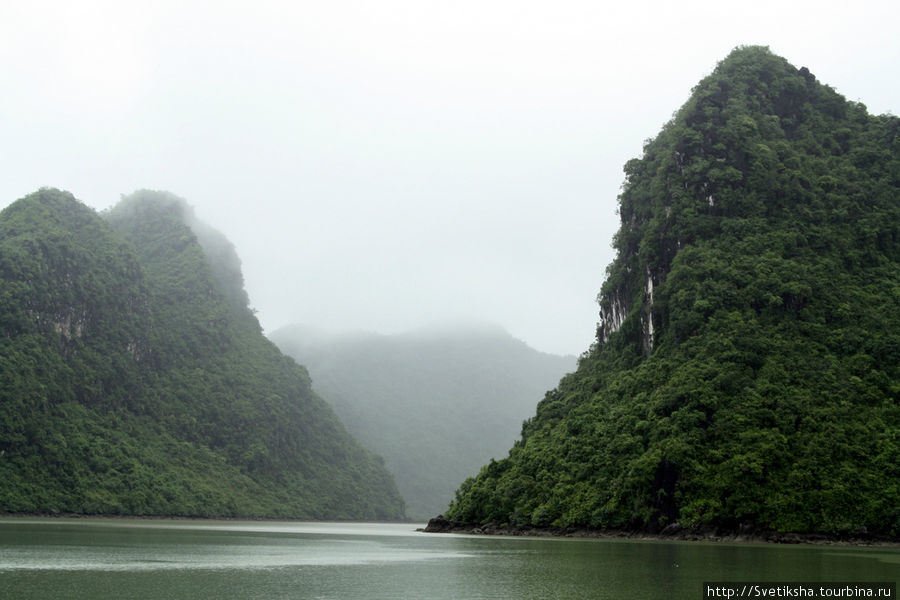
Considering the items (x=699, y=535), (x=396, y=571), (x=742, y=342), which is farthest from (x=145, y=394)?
(x=396, y=571)

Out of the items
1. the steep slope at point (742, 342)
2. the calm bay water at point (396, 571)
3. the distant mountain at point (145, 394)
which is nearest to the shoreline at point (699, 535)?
the steep slope at point (742, 342)

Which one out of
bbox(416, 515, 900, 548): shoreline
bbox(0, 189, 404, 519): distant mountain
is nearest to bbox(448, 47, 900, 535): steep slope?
bbox(416, 515, 900, 548): shoreline

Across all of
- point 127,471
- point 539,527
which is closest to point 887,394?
point 539,527

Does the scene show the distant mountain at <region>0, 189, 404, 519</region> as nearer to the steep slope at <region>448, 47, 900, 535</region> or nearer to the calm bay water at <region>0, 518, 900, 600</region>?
the steep slope at <region>448, 47, 900, 535</region>

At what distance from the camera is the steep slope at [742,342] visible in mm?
61781

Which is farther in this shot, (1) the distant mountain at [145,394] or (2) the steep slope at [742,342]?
(1) the distant mountain at [145,394]

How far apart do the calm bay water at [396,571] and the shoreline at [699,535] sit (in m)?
6.53

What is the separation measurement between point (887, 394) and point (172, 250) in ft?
528

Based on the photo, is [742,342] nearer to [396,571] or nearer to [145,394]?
[396,571]

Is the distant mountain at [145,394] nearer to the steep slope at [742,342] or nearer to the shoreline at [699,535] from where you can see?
the steep slope at [742,342]

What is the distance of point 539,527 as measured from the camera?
Result: 73562 mm

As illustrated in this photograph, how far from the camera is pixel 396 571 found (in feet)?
113

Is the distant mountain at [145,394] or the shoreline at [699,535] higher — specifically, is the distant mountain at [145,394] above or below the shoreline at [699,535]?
above

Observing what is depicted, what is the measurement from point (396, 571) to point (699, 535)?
3398cm
